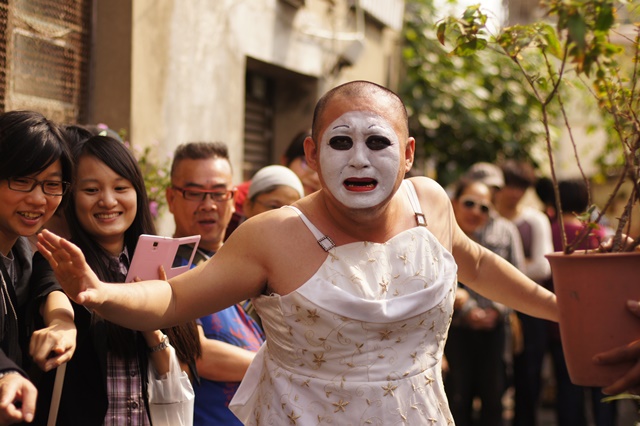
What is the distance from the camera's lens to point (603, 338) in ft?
9.29

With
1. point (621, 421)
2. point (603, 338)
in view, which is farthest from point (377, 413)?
point (621, 421)

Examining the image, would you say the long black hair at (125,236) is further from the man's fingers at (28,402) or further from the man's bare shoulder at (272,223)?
the man's fingers at (28,402)

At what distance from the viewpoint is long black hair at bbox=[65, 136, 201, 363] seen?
316 cm

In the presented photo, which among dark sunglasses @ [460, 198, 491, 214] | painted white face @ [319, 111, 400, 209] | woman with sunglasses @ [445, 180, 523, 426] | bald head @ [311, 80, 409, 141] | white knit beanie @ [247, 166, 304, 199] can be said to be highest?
bald head @ [311, 80, 409, 141]

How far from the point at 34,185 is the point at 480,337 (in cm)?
431

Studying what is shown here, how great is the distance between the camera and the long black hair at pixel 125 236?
10.4 ft

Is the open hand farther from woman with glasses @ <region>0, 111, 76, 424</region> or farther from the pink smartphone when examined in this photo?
the pink smartphone

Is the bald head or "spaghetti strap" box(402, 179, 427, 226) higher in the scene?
the bald head

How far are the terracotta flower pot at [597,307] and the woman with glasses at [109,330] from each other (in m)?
1.37

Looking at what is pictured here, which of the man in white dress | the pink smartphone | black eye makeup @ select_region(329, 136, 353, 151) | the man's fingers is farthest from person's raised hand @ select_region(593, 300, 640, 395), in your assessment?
the man's fingers

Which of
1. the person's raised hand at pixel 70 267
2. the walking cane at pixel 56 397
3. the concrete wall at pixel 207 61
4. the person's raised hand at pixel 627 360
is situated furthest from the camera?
the concrete wall at pixel 207 61

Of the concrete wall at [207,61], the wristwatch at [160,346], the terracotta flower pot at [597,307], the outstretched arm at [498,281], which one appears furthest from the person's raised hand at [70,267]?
the concrete wall at [207,61]

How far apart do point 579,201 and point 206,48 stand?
3.04 m

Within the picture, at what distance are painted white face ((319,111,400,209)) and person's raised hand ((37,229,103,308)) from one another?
0.81 meters
